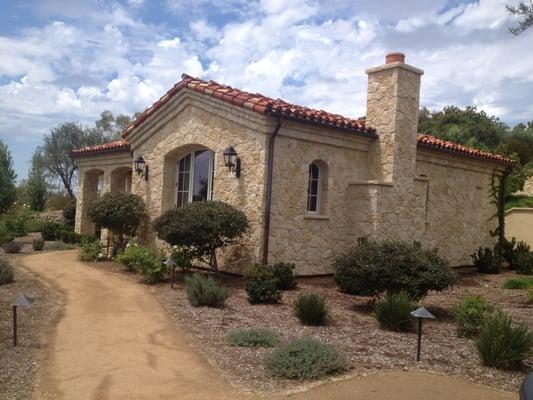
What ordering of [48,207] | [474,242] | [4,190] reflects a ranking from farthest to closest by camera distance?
[48,207]
[4,190]
[474,242]

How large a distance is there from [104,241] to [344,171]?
963 cm

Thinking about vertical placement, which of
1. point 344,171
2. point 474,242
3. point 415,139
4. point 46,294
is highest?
point 415,139

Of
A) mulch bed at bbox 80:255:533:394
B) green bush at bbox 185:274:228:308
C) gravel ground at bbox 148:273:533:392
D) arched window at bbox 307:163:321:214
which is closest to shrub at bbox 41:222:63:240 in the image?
mulch bed at bbox 80:255:533:394

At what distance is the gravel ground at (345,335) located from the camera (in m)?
5.72

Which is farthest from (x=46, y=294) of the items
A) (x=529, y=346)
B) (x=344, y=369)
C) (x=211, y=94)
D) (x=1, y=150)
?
(x=1, y=150)

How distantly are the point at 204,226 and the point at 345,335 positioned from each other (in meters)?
4.27

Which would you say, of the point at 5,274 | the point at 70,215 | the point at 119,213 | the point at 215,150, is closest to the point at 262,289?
the point at 215,150

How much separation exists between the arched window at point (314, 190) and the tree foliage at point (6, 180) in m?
15.3

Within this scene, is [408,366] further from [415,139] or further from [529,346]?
[415,139]

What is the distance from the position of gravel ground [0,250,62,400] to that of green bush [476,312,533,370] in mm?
5011

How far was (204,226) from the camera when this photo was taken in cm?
1054

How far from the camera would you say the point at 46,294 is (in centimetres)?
984

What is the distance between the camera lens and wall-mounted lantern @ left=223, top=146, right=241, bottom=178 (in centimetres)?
1179

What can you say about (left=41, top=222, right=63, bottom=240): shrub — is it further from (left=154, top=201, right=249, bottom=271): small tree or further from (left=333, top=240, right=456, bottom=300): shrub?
(left=333, top=240, right=456, bottom=300): shrub
